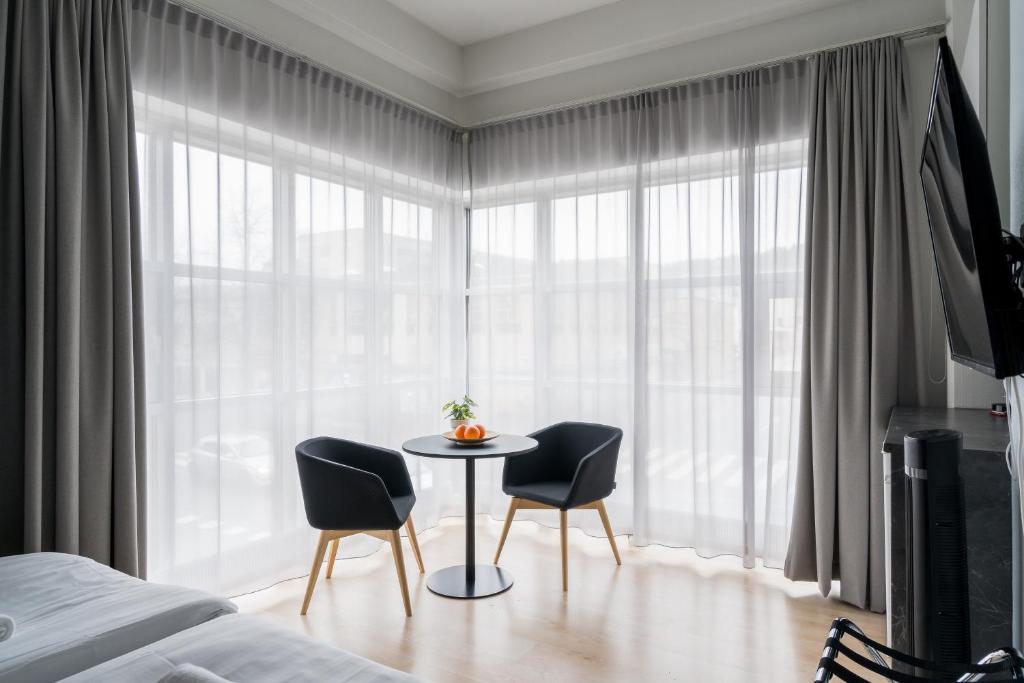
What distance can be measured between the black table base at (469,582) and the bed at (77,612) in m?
1.50

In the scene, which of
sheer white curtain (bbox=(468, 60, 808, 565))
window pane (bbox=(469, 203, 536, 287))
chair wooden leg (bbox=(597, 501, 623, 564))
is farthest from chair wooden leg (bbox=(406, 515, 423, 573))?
window pane (bbox=(469, 203, 536, 287))

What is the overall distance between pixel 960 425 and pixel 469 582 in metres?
2.19

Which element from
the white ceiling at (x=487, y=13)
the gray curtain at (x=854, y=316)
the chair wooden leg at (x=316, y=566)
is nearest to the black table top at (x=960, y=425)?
the gray curtain at (x=854, y=316)

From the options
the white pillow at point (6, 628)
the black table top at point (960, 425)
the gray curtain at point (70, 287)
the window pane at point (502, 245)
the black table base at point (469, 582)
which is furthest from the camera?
the window pane at point (502, 245)

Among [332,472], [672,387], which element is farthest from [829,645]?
[672,387]

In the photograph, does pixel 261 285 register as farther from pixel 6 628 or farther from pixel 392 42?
pixel 6 628

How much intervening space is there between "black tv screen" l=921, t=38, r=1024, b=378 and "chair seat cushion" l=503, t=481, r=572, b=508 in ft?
6.82

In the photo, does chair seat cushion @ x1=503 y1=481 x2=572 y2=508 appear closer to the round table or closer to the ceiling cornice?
the round table

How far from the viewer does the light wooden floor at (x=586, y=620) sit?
2.40m

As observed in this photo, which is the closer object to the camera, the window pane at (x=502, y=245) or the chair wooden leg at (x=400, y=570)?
the chair wooden leg at (x=400, y=570)

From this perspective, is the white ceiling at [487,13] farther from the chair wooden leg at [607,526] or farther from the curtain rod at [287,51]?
the chair wooden leg at [607,526]

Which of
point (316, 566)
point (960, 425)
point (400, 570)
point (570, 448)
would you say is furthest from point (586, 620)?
point (960, 425)

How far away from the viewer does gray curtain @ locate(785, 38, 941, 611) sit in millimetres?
2947

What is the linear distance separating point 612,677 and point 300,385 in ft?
6.61
